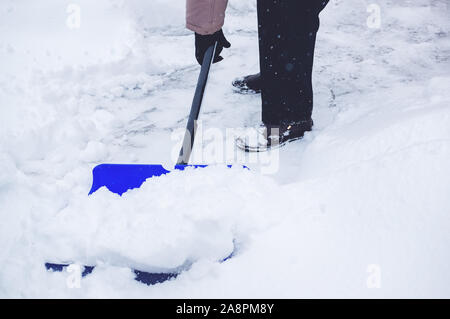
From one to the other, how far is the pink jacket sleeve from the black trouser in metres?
0.19

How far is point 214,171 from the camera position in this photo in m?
1.37

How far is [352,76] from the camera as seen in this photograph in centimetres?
255

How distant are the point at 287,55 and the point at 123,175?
898mm

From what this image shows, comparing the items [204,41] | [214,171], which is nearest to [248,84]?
[204,41]

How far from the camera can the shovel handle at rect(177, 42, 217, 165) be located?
1.59 metres

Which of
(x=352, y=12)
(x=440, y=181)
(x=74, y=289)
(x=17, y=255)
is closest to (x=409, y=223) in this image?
(x=440, y=181)

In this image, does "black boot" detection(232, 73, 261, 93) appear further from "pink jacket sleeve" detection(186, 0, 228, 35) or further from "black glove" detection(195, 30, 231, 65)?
"pink jacket sleeve" detection(186, 0, 228, 35)

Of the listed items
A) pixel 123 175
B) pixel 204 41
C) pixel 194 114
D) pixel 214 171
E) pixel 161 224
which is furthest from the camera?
pixel 204 41

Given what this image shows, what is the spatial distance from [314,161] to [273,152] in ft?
0.97

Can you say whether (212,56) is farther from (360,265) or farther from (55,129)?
(360,265)

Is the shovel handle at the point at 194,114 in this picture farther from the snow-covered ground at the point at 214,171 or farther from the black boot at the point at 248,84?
the black boot at the point at 248,84

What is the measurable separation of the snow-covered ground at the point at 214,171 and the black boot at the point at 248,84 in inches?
2.6

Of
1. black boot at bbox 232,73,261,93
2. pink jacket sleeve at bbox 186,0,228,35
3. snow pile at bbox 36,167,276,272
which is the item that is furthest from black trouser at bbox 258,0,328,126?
snow pile at bbox 36,167,276,272

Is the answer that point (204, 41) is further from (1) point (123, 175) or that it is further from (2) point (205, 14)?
(1) point (123, 175)
